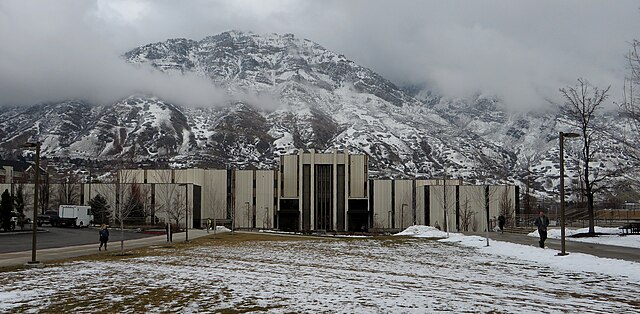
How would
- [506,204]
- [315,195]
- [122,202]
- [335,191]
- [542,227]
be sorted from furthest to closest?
[335,191]
[315,195]
[506,204]
[122,202]
[542,227]

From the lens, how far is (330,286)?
61.5 ft

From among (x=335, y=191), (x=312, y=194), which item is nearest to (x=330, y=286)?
(x=312, y=194)

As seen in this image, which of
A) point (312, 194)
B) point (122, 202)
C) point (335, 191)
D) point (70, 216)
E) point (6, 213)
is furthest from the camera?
point (335, 191)

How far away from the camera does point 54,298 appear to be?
53.9 ft

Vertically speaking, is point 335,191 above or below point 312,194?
above

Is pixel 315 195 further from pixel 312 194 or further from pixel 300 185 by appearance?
pixel 300 185

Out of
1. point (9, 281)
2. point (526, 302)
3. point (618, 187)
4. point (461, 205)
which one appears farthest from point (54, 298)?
point (461, 205)

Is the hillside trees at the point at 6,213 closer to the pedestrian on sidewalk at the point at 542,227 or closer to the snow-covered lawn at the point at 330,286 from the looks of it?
the snow-covered lawn at the point at 330,286

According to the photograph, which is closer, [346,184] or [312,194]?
[312,194]

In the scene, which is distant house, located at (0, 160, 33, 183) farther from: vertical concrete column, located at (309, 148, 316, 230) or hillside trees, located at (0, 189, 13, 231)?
hillside trees, located at (0, 189, 13, 231)

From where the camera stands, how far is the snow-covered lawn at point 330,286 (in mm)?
15008

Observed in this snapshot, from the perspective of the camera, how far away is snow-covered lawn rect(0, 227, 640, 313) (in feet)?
49.2

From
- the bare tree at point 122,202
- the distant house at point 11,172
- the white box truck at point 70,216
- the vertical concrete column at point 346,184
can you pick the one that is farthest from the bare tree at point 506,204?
the distant house at point 11,172

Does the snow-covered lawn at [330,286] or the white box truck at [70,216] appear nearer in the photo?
the snow-covered lawn at [330,286]
